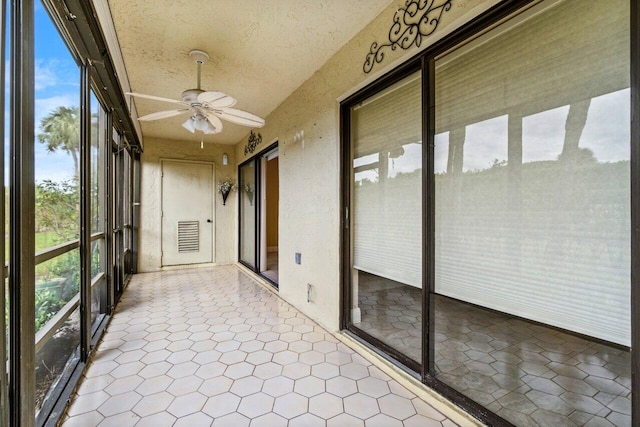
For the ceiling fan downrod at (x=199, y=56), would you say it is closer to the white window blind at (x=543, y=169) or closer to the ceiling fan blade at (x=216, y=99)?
the ceiling fan blade at (x=216, y=99)

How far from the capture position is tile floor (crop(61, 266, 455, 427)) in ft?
5.04

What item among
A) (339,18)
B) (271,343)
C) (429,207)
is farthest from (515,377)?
(339,18)

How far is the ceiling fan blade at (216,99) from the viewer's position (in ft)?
7.40

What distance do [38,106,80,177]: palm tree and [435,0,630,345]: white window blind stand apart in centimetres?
207

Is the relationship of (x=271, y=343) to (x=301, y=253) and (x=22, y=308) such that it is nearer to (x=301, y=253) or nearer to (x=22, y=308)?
(x=301, y=253)

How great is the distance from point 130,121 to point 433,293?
3.72m

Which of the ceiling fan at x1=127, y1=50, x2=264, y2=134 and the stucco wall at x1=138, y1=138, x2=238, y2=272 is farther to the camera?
the stucco wall at x1=138, y1=138, x2=238, y2=272

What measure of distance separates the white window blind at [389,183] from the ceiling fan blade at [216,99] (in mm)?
1036

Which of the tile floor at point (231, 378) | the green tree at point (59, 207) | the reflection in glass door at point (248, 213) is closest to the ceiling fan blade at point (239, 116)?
the green tree at point (59, 207)

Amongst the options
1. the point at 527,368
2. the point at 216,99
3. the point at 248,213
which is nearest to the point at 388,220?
the point at 527,368

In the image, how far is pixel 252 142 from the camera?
191 inches

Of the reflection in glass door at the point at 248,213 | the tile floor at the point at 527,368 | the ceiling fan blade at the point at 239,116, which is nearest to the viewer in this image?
the tile floor at the point at 527,368

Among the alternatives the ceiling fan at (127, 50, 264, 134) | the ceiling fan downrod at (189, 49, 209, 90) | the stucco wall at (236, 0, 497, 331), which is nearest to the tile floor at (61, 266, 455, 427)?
the stucco wall at (236, 0, 497, 331)

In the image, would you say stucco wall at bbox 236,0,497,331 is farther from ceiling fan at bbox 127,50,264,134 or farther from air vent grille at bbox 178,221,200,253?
air vent grille at bbox 178,221,200,253
